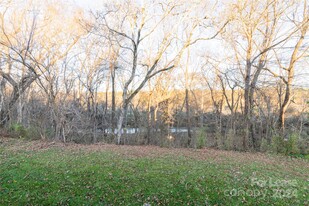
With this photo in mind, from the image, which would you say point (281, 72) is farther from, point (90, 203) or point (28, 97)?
point (28, 97)

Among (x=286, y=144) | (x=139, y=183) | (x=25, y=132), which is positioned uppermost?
(x=25, y=132)

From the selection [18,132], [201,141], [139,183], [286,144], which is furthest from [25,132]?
[286,144]

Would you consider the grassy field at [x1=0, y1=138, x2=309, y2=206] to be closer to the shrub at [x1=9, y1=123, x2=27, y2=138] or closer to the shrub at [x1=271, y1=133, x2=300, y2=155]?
the shrub at [x1=271, y1=133, x2=300, y2=155]

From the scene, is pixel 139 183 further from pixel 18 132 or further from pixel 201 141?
pixel 18 132

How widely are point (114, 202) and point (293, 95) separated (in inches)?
476

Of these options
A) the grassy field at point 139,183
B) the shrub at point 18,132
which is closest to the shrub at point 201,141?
the grassy field at point 139,183

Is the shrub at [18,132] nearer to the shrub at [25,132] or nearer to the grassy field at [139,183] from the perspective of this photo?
the shrub at [25,132]

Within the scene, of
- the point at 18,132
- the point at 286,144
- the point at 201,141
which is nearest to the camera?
the point at 286,144

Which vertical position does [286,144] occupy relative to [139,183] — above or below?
above

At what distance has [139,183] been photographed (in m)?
4.43

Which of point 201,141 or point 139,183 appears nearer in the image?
point 139,183

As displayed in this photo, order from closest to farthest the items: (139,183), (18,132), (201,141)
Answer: (139,183) → (18,132) → (201,141)

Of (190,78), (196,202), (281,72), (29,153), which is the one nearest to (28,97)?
(29,153)

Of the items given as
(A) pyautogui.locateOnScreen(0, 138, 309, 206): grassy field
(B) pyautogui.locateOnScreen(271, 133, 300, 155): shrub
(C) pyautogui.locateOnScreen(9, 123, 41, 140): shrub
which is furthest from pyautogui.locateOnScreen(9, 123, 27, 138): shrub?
(B) pyautogui.locateOnScreen(271, 133, 300, 155): shrub
